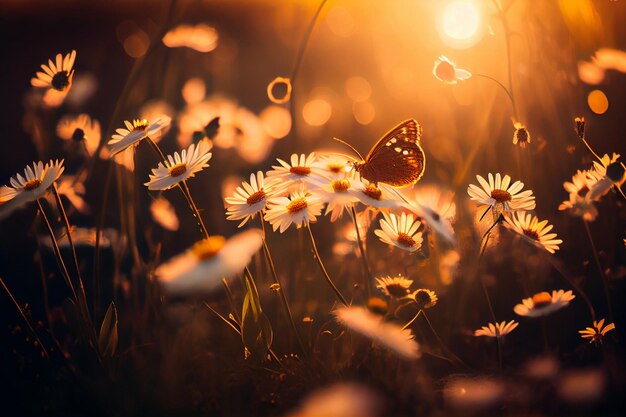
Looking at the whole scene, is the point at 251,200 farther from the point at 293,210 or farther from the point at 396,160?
the point at 396,160

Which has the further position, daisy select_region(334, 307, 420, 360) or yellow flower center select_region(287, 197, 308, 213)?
yellow flower center select_region(287, 197, 308, 213)

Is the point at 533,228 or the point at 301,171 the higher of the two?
the point at 301,171

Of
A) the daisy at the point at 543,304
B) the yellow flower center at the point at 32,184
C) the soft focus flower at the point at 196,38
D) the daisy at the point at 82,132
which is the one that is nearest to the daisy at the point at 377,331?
the daisy at the point at 543,304

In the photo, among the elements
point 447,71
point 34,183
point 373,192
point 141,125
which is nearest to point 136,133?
point 141,125

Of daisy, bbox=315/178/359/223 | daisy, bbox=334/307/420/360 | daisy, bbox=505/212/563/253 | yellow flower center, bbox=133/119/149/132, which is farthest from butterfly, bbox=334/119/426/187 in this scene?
yellow flower center, bbox=133/119/149/132

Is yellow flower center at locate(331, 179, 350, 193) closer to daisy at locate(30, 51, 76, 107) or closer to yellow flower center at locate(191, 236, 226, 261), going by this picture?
yellow flower center at locate(191, 236, 226, 261)

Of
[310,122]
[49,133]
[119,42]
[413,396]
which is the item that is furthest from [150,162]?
[413,396]
